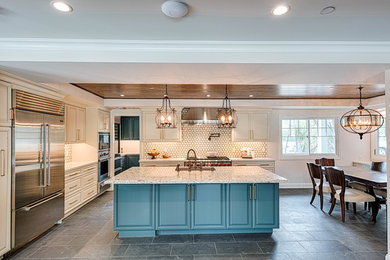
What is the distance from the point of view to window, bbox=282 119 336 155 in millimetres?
6297

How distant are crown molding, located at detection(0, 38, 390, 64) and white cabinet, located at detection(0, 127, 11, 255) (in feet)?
3.14

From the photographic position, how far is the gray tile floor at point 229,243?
270 cm

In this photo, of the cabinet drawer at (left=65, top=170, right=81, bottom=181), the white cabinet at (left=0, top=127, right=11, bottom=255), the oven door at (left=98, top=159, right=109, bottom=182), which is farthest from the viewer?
the oven door at (left=98, top=159, right=109, bottom=182)

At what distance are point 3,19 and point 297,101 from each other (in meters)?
5.84

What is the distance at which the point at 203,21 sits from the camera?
184cm

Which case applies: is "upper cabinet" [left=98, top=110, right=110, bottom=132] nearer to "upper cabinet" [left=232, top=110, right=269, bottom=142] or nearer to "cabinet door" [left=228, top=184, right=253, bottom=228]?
"upper cabinet" [left=232, top=110, right=269, bottom=142]

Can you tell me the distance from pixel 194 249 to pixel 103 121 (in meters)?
3.95

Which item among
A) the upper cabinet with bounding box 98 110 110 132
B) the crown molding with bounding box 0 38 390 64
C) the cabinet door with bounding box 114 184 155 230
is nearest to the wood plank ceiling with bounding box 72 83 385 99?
the upper cabinet with bounding box 98 110 110 132

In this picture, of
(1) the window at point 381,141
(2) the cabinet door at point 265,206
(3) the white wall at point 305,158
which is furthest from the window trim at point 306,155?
(2) the cabinet door at point 265,206

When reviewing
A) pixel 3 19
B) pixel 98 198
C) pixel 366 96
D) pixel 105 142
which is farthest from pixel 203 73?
pixel 366 96

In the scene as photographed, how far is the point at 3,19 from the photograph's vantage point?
1819 mm

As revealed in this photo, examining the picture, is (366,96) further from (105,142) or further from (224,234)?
(105,142)

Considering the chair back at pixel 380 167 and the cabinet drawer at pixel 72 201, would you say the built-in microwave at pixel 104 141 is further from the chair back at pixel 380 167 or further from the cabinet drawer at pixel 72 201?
the chair back at pixel 380 167

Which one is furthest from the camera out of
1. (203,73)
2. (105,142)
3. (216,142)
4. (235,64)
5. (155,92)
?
(216,142)
